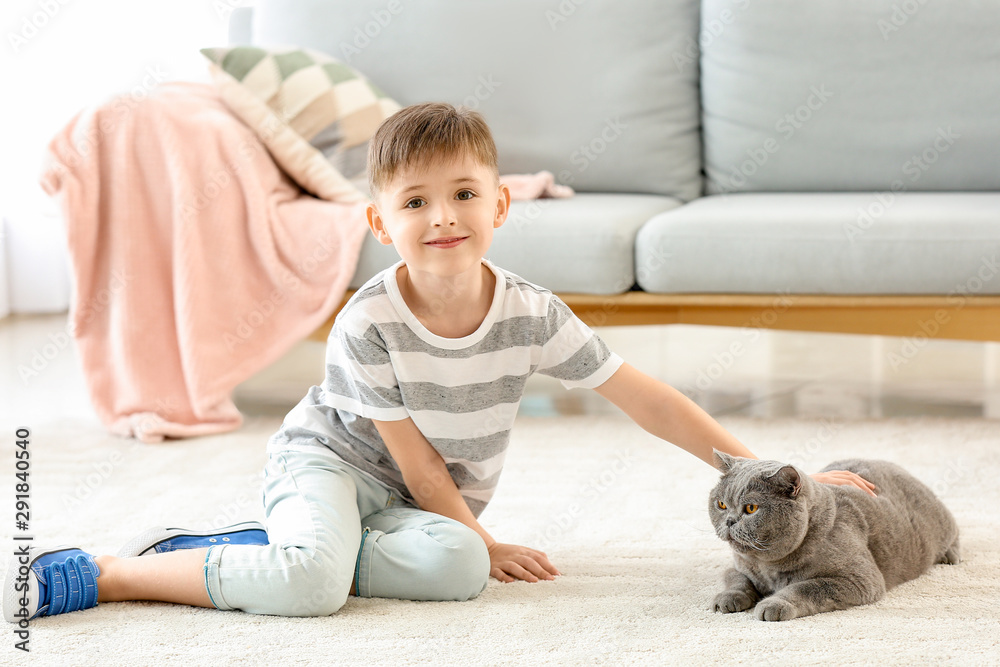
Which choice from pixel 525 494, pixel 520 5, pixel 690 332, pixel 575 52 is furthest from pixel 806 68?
pixel 525 494

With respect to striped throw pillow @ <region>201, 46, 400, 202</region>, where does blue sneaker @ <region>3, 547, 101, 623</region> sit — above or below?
below

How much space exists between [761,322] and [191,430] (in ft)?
3.63

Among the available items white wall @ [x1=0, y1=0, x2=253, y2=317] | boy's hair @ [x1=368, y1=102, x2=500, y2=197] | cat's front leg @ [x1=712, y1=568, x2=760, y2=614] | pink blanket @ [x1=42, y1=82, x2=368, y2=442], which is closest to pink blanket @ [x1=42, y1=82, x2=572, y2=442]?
pink blanket @ [x1=42, y1=82, x2=368, y2=442]

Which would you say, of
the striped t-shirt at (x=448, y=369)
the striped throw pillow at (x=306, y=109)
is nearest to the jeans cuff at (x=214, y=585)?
the striped t-shirt at (x=448, y=369)

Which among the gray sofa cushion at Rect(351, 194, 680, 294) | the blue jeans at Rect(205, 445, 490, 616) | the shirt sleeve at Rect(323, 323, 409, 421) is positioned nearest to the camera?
the blue jeans at Rect(205, 445, 490, 616)

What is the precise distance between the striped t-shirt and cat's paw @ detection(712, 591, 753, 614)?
30 cm

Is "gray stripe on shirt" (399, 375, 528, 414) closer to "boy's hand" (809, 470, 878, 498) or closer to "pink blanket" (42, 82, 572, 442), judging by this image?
"boy's hand" (809, 470, 878, 498)

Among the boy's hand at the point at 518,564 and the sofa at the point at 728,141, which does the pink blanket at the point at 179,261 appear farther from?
the boy's hand at the point at 518,564

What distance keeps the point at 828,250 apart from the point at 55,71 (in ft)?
8.07

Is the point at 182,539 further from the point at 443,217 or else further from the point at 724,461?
the point at 724,461

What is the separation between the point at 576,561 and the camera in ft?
4.29

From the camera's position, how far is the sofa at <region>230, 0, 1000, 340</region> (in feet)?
6.06

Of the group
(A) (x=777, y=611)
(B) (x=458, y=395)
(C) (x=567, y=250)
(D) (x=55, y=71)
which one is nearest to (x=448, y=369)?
(B) (x=458, y=395)

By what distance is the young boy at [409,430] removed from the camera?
113cm
